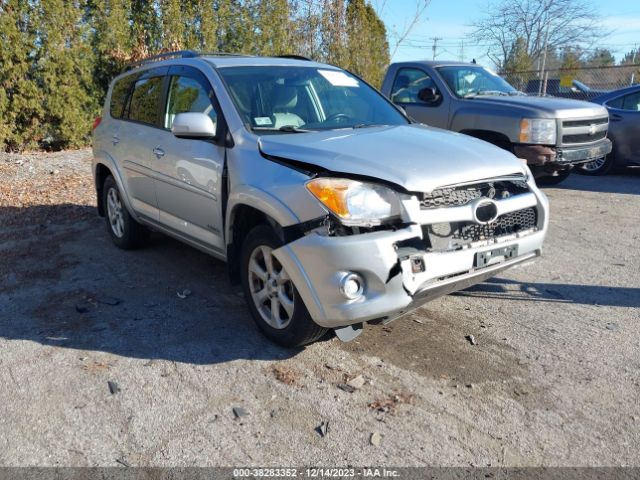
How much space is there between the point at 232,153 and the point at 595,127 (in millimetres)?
6384

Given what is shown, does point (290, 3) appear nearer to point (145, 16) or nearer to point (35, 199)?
point (145, 16)

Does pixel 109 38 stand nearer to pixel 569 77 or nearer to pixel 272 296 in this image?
pixel 272 296

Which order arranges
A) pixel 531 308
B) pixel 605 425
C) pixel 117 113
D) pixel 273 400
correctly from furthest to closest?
1. pixel 117 113
2. pixel 531 308
3. pixel 273 400
4. pixel 605 425

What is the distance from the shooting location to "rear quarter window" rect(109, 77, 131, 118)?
613 centimetres

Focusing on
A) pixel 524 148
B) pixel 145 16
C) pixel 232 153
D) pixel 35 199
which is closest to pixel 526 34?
pixel 145 16

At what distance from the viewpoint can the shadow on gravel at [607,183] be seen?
30.6 ft

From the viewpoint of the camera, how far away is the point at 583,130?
8.36 m

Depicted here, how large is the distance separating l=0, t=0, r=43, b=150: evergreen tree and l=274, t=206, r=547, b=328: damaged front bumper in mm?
9145

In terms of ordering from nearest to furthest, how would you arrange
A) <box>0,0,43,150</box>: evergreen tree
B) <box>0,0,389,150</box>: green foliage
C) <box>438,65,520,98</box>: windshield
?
<box>438,65,520,98</box>: windshield → <box>0,0,43,150</box>: evergreen tree → <box>0,0,389,150</box>: green foliage

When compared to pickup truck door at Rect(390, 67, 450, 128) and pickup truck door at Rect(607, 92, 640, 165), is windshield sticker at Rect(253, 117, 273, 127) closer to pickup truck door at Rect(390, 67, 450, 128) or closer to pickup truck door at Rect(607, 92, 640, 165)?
pickup truck door at Rect(390, 67, 450, 128)

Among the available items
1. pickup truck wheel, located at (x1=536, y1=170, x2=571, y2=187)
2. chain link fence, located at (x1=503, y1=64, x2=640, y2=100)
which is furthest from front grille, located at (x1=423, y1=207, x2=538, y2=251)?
chain link fence, located at (x1=503, y1=64, x2=640, y2=100)

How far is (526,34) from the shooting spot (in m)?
29.0

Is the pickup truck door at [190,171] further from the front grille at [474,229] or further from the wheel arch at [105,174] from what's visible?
the front grille at [474,229]

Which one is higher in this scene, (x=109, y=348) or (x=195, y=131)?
(x=195, y=131)
